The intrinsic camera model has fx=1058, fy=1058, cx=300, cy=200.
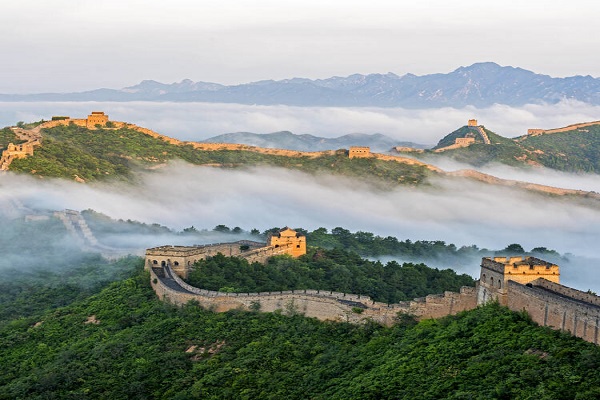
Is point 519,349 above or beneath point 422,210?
above

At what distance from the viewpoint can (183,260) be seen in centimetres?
5006

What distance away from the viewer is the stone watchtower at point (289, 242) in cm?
5553

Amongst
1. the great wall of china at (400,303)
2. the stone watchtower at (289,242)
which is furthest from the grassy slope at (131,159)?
the stone watchtower at (289,242)

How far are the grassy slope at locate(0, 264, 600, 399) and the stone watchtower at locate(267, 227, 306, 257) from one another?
322 inches

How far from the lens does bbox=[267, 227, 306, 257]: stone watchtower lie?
182 feet

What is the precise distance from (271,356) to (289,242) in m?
17.8

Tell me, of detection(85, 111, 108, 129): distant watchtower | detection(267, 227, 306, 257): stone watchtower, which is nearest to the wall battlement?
Answer: detection(267, 227, 306, 257): stone watchtower

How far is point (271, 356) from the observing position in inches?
1511

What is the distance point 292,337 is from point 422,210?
73.1 m

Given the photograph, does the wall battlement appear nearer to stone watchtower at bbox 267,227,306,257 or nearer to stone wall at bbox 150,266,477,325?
stone wall at bbox 150,266,477,325

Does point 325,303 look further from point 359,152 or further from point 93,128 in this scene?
point 359,152

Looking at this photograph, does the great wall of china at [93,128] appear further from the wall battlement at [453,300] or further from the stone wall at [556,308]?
the stone wall at [556,308]

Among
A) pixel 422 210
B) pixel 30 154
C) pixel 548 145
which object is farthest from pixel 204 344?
pixel 548 145

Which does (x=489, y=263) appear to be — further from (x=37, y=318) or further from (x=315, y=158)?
(x=315, y=158)
